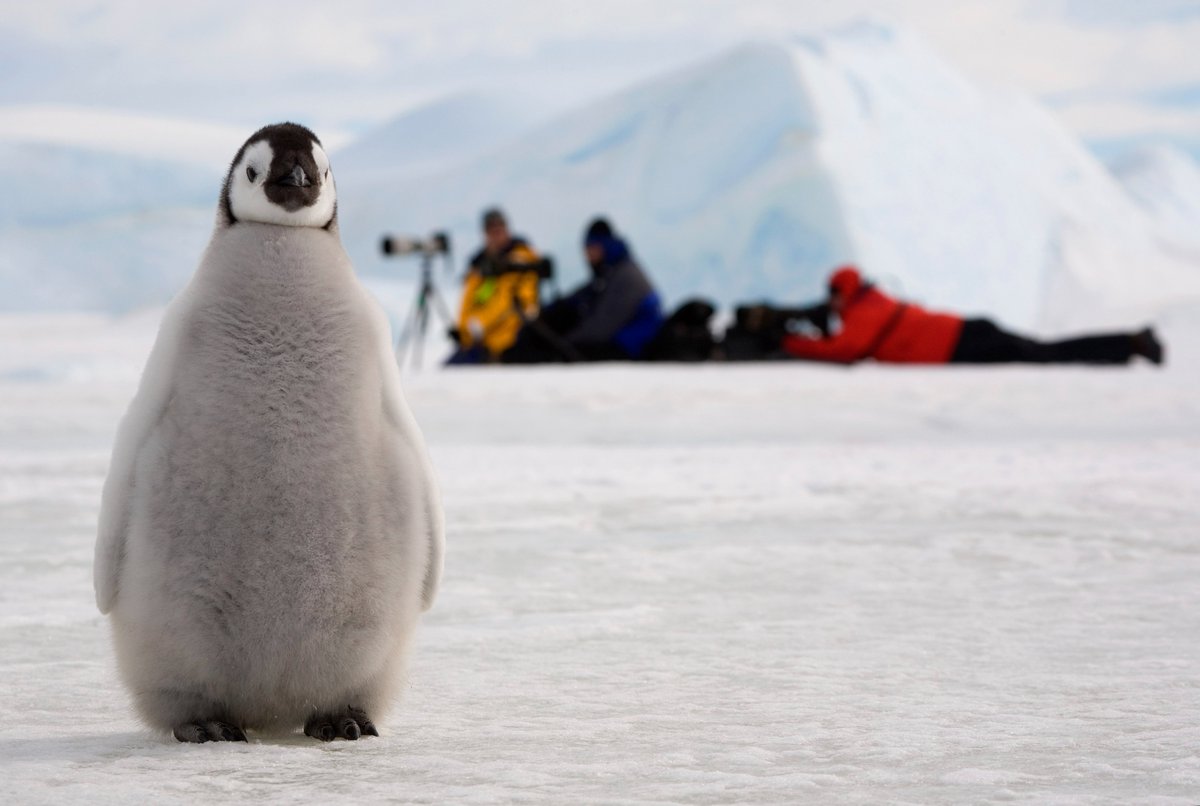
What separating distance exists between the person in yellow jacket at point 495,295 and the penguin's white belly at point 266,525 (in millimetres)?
5614

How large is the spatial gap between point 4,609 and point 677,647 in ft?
3.41

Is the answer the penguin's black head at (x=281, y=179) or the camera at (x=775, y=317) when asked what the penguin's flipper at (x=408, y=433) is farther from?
the camera at (x=775, y=317)

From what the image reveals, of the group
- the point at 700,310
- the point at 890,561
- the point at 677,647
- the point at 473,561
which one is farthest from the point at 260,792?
the point at 700,310

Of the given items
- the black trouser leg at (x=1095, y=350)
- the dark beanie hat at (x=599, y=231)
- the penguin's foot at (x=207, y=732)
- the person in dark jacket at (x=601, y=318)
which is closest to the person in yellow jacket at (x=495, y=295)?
the person in dark jacket at (x=601, y=318)

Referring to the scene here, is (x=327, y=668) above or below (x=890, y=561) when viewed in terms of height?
above

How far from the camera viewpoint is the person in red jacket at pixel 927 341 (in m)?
7.27

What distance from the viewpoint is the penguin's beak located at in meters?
1.47

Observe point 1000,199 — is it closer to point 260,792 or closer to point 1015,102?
point 1015,102

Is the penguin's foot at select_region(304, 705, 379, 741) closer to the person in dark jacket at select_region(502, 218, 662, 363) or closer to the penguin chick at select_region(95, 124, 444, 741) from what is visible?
the penguin chick at select_region(95, 124, 444, 741)

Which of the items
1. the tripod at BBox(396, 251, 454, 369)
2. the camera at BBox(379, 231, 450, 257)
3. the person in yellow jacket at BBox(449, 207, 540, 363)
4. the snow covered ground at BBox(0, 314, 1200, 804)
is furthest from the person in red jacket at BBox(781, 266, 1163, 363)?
the snow covered ground at BBox(0, 314, 1200, 804)

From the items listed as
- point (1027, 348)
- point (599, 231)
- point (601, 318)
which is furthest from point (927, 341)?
point (599, 231)

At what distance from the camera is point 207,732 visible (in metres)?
1.47

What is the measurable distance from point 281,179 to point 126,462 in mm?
336

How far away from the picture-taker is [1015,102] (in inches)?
709
